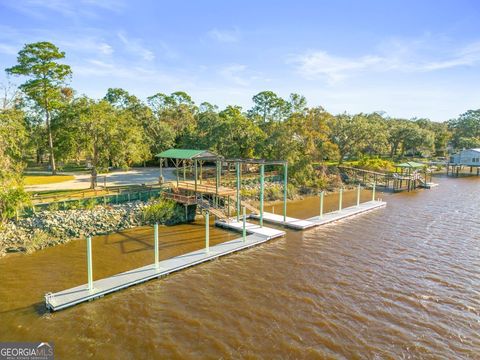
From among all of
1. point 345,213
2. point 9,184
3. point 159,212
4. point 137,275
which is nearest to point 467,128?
point 345,213

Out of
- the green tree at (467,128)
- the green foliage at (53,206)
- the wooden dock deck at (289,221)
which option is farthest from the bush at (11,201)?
the green tree at (467,128)

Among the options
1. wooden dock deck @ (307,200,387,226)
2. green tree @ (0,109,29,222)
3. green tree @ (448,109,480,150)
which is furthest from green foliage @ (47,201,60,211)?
green tree @ (448,109,480,150)

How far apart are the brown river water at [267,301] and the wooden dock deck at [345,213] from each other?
3541 mm

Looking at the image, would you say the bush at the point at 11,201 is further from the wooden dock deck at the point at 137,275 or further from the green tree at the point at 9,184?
the wooden dock deck at the point at 137,275

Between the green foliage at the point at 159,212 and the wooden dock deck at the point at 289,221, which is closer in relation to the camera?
the green foliage at the point at 159,212

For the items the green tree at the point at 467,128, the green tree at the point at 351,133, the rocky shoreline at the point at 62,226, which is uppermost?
the green tree at the point at 467,128

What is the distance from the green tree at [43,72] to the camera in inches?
1324

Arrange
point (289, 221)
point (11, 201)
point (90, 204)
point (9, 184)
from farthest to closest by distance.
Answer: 1. point (289, 221)
2. point (90, 204)
3. point (9, 184)
4. point (11, 201)

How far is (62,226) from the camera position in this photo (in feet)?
63.6

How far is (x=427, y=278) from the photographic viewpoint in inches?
624

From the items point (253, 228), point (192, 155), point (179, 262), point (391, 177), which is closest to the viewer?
point (179, 262)

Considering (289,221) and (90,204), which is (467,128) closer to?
(289,221)

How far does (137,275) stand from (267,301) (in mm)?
5979

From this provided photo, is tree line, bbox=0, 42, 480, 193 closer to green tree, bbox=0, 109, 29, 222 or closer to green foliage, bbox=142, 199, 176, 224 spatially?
green tree, bbox=0, 109, 29, 222
